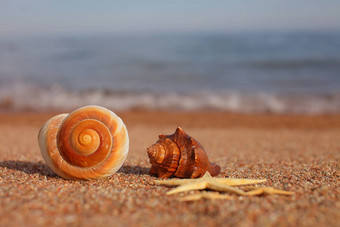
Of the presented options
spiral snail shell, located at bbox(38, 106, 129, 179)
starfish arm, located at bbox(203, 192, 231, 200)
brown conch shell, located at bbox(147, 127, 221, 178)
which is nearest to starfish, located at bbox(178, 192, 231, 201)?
starfish arm, located at bbox(203, 192, 231, 200)

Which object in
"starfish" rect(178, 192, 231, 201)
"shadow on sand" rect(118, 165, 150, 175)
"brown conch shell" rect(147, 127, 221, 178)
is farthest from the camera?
"shadow on sand" rect(118, 165, 150, 175)

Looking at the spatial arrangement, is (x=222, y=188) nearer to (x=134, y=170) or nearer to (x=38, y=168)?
(x=134, y=170)

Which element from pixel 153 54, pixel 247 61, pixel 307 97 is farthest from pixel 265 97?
pixel 153 54

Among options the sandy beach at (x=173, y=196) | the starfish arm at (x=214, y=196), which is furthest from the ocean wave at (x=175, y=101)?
the starfish arm at (x=214, y=196)

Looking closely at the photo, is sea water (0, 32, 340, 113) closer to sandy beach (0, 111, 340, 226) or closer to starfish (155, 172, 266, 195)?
sandy beach (0, 111, 340, 226)

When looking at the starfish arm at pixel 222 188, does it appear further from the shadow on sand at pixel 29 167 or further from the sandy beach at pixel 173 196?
the shadow on sand at pixel 29 167

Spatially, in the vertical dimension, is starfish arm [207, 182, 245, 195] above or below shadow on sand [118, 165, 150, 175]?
above
